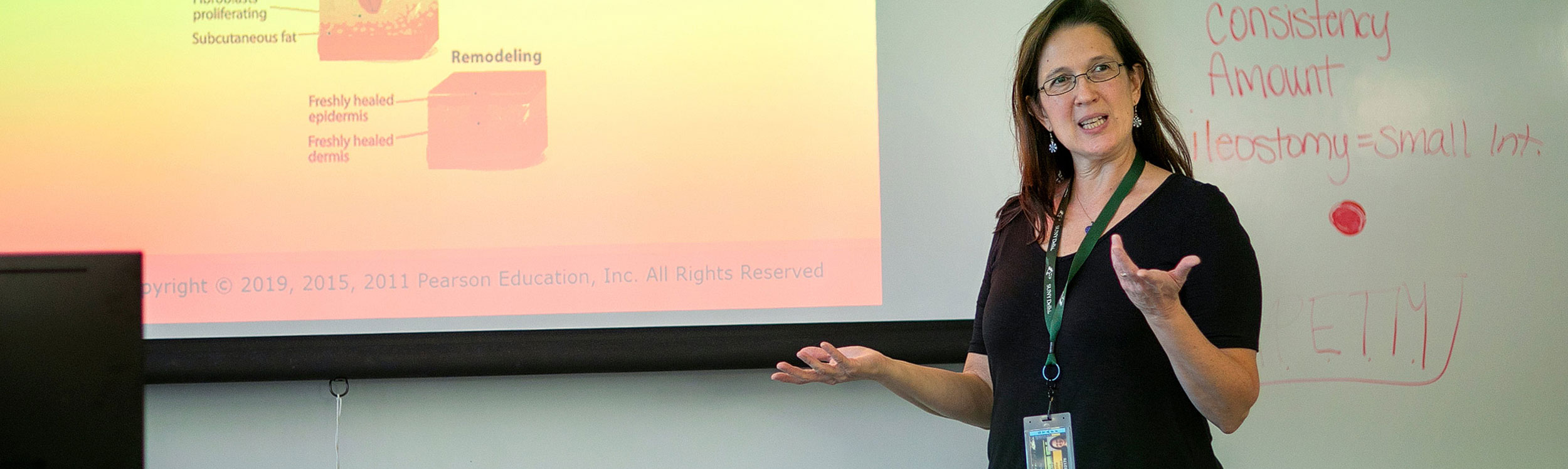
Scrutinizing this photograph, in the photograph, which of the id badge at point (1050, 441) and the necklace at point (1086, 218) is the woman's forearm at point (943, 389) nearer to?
the id badge at point (1050, 441)

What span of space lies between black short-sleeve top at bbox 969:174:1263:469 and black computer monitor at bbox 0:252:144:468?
1.02 metres

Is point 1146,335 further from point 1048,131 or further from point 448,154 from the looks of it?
point 448,154

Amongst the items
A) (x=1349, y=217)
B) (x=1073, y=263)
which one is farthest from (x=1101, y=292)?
(x=1349, y=217)

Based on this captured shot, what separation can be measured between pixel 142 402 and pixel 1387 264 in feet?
7.49

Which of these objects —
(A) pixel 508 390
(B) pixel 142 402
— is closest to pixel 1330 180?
(A) pixel 508 390

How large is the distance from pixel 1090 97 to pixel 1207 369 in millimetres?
417

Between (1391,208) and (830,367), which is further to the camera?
(1391,208)

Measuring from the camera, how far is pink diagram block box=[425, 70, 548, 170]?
2008mm

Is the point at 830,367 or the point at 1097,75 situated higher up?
the point at 1097,75

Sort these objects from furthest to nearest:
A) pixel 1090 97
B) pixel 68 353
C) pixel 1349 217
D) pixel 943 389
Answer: pixel 1349 217, pixel 943 389, pixel 1090 97, pixel 68 353

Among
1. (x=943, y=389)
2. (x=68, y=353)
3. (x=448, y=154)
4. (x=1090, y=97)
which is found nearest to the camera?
(x=68, y=353)

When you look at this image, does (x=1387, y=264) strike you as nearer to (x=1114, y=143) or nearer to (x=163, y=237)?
(x=1114, y=143)

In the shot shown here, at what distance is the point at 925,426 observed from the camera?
6.94 ft

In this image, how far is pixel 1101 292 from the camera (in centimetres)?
125
